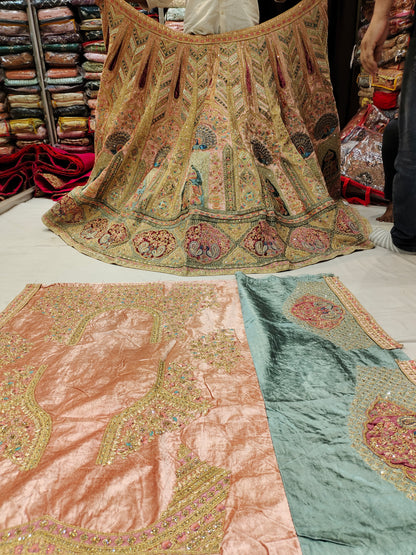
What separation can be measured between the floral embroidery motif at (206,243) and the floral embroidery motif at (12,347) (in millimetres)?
813

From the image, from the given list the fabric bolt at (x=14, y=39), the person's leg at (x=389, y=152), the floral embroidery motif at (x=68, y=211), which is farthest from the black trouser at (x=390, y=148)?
the fabric bolt at (x=14, y=39)

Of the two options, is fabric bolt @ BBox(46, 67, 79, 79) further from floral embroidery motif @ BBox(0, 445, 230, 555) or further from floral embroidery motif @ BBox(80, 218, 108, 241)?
floral embroidery motif @ BBox(0, 445, 230, 555)

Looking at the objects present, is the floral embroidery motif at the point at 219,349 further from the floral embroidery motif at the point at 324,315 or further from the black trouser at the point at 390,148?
the black trouser at the point at 390,148

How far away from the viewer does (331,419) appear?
98 centimetres

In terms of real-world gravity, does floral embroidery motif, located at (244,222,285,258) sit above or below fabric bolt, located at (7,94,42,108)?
below

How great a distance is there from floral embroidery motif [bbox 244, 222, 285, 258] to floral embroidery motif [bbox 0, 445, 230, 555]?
1267 millimetres

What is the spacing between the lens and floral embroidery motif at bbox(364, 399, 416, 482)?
0.85m

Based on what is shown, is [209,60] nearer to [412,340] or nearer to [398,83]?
[398,83]

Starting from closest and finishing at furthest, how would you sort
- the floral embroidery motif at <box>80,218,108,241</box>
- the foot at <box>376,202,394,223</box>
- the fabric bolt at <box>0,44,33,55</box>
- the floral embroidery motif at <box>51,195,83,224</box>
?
the floral embroidery motif at <box>80,218,108,241</box>
the floral embroidery motif at <box>51,195,83,224</box>
the foot at <box>376,202,394,223</box>
the fabric bolt at <box>0,44,33,55</box>

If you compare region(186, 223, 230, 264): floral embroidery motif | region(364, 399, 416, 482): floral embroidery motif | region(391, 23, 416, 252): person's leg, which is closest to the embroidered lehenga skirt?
region(186, 223, 230, 264): floral embroidery motif

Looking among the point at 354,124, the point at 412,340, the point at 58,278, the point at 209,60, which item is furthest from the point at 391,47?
the point at 58,278

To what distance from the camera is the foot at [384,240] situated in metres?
1.99

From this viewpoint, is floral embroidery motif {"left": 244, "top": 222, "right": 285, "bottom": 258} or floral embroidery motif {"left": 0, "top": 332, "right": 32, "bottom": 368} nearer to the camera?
floral embroidery motif {"left": 0, "top": 332, "right": 32, "bottom": 368}

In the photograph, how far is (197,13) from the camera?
2186 mm
